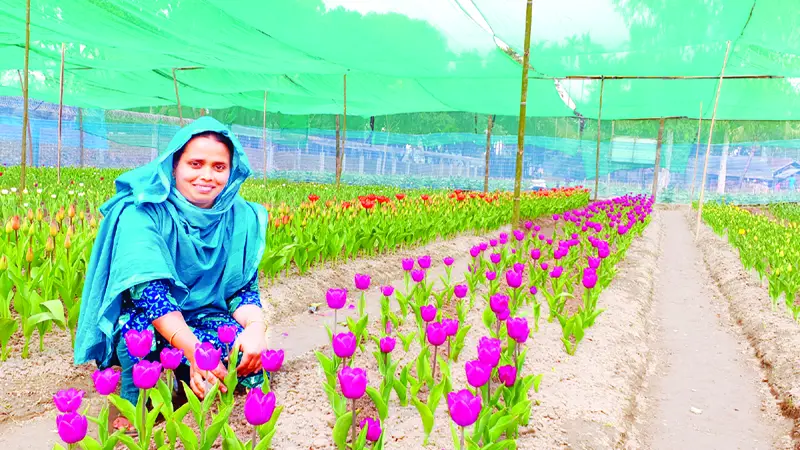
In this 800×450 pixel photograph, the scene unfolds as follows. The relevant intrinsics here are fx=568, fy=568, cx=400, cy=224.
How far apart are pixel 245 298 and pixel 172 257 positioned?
15.5 inches

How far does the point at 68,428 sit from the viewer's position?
127 cm

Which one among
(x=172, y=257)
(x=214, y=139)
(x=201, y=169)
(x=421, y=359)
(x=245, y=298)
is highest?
(x=214, y=139)

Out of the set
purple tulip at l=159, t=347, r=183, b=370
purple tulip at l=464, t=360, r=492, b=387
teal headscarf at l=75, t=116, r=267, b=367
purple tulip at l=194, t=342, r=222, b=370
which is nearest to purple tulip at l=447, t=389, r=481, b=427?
purple tulip at l=464, t=360, r=492, b=387

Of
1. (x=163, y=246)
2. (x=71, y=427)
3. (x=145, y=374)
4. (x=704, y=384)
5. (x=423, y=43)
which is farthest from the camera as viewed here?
(x=423, y=43)

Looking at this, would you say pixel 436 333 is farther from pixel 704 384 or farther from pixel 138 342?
pixel 704 384

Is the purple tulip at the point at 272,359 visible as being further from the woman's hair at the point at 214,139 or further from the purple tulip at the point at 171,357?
the woman's hair at the point at 214,139

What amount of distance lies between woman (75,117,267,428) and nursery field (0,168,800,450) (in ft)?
0.56

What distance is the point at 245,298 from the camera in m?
2.42

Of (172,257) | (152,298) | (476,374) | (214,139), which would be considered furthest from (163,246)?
(476,374)

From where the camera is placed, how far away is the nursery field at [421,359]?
1.81 meters

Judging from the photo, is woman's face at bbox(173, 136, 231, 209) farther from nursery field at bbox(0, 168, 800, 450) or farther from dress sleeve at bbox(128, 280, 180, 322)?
nursery field at bbox(0, 168, 800, 450)

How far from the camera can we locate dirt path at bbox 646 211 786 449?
283 centimetres

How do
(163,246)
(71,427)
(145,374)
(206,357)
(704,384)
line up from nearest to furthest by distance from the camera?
(71,427) < (145,374) < (206,357) < (163,246) < (704,384)

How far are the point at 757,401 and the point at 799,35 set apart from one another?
6.33 m
